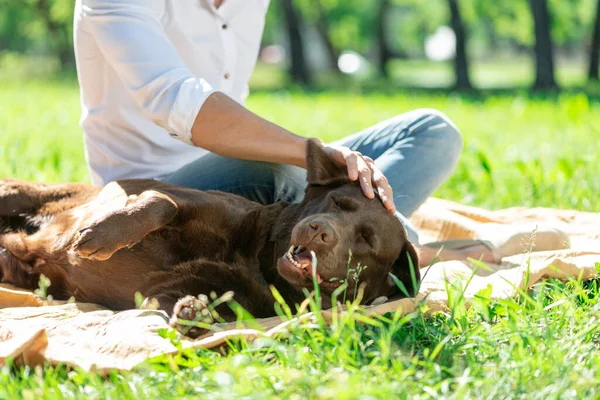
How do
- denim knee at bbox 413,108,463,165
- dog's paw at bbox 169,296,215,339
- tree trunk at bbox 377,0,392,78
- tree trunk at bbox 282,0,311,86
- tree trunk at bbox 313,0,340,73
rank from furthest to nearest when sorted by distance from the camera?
tree trunk at bbox 377,0,392,78 < tree trunk at bbox 313,0,340,73 < tree trunk at bbox 282,0,311,86 < denim knee at bbox 413,108,463,165 < dog's paw at bbox 169,296,215,339

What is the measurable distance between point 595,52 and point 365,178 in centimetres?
2340

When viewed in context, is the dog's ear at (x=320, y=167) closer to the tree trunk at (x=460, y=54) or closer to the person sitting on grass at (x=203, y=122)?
the person sitting on grass at (x=203, y=122)

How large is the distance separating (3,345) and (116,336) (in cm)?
37

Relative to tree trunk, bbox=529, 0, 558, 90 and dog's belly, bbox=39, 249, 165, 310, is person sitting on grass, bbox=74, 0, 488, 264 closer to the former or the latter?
dog's belly, bbox=39, 249, 165, 310

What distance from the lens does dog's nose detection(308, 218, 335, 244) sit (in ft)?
9.76

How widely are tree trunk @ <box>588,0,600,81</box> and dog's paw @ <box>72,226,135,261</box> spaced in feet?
74.7

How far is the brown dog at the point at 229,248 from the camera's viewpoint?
3037 millimetres

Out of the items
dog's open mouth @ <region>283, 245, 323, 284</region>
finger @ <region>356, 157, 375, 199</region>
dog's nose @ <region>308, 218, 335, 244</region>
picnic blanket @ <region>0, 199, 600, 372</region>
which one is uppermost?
finger @ <region>356, 157, 375, 199</region>

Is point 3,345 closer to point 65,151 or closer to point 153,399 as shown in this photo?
point 153,399

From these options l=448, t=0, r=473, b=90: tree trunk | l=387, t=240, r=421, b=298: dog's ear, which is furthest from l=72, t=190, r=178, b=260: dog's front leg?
l=448, t=0, r=473, b=90: tree trunk

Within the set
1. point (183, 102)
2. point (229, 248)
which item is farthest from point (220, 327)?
point (183, 102)

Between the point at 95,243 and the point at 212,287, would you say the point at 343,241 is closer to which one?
the point at 212,287

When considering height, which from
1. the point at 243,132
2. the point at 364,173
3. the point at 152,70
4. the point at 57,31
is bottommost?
the point at 57,31

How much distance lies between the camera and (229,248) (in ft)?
11.1
